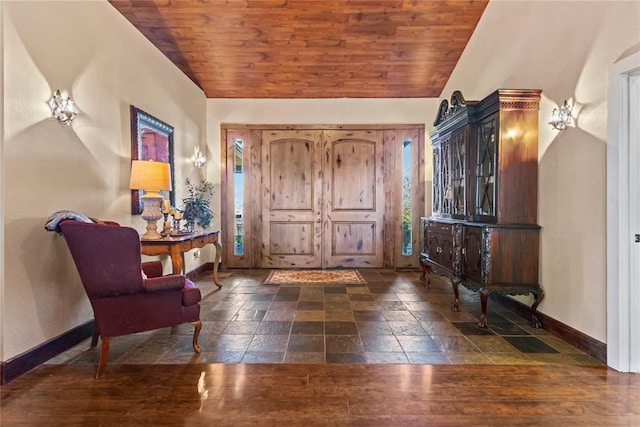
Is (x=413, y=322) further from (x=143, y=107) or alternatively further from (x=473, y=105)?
(x=143, y=107)

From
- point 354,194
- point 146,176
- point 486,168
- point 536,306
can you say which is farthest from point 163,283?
point 354,194

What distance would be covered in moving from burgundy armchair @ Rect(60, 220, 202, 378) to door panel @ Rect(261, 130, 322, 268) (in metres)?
3.19

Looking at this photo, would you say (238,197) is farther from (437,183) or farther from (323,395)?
(323,395)

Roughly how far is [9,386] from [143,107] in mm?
2781

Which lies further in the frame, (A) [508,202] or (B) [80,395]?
(A) [508,202]

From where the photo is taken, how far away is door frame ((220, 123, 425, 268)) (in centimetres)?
542

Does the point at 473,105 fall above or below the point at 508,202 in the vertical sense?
above

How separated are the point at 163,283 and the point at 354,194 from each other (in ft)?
12.2

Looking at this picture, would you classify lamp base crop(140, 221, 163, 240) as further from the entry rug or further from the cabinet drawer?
the cabinet drawer

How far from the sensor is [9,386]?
196 centimetres

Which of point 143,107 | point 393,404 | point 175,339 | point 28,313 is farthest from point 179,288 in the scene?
point 143,107

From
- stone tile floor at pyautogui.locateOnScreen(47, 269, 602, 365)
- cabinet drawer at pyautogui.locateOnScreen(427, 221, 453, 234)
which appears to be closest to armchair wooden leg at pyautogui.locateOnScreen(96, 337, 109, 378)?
stone tile floor at pyautogui.locateOnScreen(47, 269, 602, 365)

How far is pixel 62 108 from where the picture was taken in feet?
7.82

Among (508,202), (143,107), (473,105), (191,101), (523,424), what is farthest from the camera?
(191,101)
